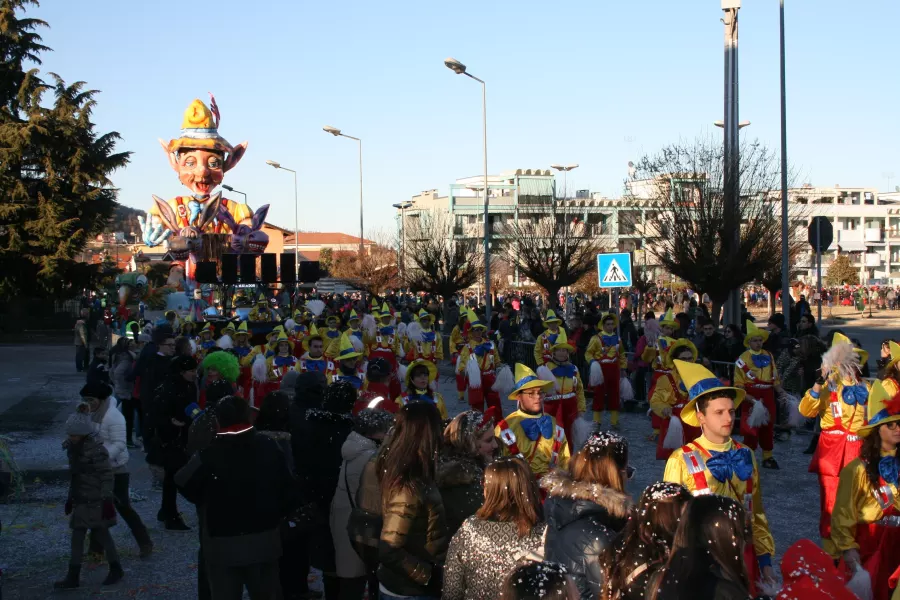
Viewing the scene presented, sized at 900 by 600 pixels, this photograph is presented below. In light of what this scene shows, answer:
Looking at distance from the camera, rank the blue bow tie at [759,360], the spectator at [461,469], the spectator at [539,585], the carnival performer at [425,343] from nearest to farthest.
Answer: the spectator at [539,585], the spectator at [461,469], the blue bow tie at [759,360], the carnival performer at [425,343]

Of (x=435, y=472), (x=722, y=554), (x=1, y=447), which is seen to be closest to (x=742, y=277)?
(x=1, y=447)

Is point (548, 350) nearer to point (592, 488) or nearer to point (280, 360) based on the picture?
point (280, 360)

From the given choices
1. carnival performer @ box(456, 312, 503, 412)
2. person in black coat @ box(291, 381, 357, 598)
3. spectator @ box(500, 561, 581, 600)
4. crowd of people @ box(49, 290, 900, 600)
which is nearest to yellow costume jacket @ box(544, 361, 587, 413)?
crowd of people @ box(49, 290, 900, 600)

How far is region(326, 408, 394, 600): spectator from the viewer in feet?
17.3

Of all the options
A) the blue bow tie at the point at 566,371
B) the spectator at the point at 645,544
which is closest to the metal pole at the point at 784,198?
the blue bow tie at the point at 566,371

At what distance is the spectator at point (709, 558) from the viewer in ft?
9.94

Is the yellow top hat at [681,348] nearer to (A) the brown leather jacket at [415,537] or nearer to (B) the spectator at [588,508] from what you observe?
(B) the spectator at [588,508]

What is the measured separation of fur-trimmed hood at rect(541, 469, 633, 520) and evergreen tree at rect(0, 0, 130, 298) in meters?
39.1

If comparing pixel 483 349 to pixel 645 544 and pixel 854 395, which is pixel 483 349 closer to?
pixel 854 395

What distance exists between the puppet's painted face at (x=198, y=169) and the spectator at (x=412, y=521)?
135 ft

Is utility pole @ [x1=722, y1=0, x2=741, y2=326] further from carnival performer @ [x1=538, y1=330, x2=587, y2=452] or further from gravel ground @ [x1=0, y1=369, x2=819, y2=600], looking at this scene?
carnival performer @ [x1=538, y1=330, x2=587, y2=452]

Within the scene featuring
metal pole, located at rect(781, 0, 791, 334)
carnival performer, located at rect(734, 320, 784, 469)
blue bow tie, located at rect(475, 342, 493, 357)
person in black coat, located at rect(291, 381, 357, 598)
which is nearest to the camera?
person in black coat, located at rect(291, 381, 357, 598)

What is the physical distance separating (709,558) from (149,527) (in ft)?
24.2

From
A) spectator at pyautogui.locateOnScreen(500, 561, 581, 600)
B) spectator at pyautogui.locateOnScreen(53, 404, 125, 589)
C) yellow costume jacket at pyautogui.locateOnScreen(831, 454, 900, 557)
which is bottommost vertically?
spectator at pyautogui.locateOnScreen(53, 404, 125, 589)
